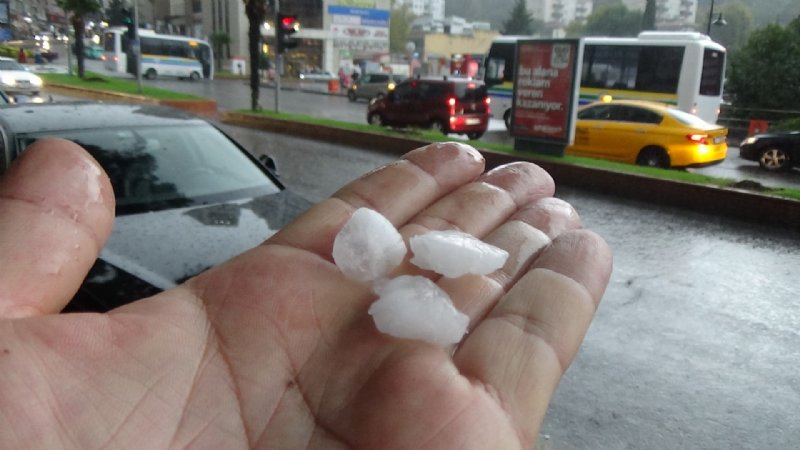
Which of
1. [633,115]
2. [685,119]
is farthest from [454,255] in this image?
[633,115]

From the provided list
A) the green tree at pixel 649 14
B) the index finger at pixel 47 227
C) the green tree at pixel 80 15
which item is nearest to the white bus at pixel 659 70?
the index finger at pixel 47 227

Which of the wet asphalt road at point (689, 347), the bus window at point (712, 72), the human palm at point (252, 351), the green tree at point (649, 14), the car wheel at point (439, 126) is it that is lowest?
the wet asphalt road at point (689, 347)

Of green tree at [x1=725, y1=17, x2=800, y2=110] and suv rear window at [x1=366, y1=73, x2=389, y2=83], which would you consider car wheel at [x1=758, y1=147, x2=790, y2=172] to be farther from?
suv rear window at [x1=366, y1=73, x2=389, y2=83]

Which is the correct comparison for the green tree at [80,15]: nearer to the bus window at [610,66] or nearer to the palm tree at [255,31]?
the palm tree at [255,31]

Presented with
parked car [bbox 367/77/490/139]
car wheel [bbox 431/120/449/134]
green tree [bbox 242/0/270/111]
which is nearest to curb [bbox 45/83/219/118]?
green tree [bbox 242/0/270/111]

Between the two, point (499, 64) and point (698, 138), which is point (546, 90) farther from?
point (499, 64)

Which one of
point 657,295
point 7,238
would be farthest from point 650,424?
point 7,238
